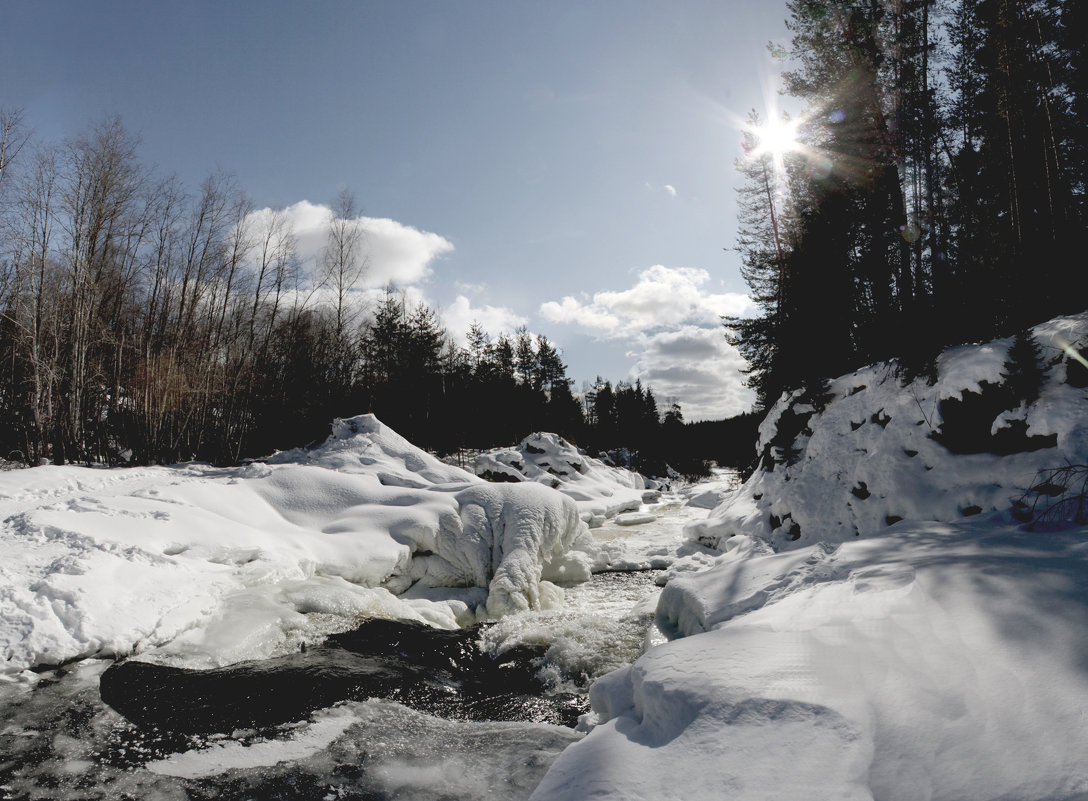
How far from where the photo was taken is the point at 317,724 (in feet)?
11.1

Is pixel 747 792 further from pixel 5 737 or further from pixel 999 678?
pixel 5 737

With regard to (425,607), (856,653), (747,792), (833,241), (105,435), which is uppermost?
(833,241)

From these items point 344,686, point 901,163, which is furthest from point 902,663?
point 901,163

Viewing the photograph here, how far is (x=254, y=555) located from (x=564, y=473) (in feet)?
55.2

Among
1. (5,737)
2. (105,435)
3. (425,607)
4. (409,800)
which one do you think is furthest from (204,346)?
(409,800)

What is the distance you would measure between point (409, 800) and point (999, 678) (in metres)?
2.84

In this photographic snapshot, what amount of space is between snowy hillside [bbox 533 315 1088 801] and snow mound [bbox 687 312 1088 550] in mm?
30

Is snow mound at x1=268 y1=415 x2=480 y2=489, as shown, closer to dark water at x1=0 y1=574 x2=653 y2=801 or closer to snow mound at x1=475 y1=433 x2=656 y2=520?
dark water at x1=0 y1=574 x2=653 y2=801

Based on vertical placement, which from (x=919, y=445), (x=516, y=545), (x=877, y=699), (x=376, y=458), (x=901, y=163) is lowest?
(x=516, y=545)

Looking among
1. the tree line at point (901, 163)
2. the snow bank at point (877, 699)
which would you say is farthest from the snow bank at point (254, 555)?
the tree line at point (901, 163)

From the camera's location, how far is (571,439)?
37938 millimetres

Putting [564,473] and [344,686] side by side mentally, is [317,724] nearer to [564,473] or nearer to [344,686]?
[344,686]

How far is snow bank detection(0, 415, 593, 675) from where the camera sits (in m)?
4.12

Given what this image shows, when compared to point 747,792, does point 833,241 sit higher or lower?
higher
